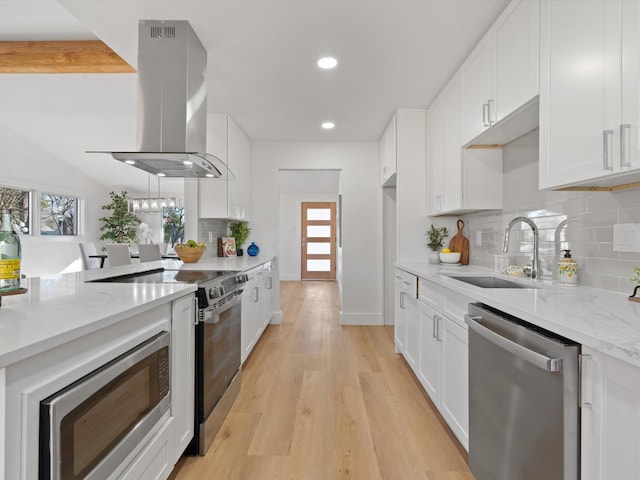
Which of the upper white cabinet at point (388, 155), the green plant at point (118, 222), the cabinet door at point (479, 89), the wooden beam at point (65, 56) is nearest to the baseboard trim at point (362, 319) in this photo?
the upper white cabinet at point (388, 155)

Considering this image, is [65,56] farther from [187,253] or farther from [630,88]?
[630,88]

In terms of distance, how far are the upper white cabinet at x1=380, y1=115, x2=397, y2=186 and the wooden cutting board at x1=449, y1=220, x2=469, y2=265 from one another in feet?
2.98

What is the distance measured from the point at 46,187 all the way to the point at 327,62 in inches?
259

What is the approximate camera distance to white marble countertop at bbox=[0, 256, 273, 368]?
0.77m

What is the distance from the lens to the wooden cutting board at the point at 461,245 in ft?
10.3

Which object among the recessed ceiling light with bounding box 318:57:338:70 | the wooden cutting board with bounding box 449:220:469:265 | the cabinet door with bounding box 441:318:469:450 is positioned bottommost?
the cabinet door with bounding box 441:318:469:450

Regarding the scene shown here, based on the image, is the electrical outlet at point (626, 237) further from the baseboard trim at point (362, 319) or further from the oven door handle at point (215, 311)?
the baseboard trim at point (362, 319)

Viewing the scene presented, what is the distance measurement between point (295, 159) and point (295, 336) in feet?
7.57

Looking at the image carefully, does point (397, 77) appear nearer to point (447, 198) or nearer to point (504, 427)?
point (447, 198)

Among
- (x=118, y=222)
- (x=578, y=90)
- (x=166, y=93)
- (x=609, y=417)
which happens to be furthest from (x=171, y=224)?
(x=609, y=417)

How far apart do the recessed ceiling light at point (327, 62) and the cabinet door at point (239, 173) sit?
1480 mm

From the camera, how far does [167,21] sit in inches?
81.9

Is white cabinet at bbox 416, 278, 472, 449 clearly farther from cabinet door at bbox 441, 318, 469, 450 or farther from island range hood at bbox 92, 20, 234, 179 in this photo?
island range hood at bbox 92, 20, 234, 179

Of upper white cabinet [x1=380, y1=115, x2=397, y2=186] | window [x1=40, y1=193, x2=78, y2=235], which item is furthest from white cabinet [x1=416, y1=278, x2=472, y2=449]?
window [x1=40, y1=193, x2=78, y2=235]
